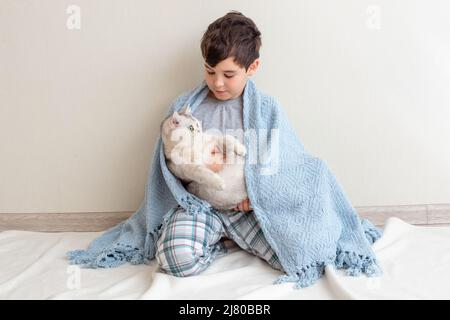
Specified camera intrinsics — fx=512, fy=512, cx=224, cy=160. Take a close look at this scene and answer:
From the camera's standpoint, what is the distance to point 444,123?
1626 mm

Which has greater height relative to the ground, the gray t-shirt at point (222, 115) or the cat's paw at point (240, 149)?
the gray t-shirt at point (222, 115)

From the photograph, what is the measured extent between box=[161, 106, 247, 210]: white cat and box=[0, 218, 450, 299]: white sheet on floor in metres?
0.19

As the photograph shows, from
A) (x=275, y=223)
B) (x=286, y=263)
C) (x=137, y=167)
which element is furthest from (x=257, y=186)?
(x=137, y=167)

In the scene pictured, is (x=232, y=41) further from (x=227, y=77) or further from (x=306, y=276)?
(x=306, y=276)

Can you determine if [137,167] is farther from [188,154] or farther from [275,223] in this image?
[275,223]

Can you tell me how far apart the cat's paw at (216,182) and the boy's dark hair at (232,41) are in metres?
0.29

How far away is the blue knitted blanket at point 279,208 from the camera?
1279 millimetres

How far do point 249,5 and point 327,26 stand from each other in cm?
25

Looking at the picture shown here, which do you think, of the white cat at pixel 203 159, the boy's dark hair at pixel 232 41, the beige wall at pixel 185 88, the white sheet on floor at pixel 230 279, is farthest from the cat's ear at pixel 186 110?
the white sheet on floor at pixel 230 279

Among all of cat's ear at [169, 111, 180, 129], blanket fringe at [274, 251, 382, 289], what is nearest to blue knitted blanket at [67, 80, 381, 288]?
blanket fringe at [274, 251, 382, 289]

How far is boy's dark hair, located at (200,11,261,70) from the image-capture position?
51.6 inches

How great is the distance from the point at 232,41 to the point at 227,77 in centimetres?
9

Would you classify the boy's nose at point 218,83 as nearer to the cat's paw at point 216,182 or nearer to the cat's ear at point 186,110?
the cat's ear at point 186,110

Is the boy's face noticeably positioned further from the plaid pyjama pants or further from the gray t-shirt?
the plaid pyjama pants
